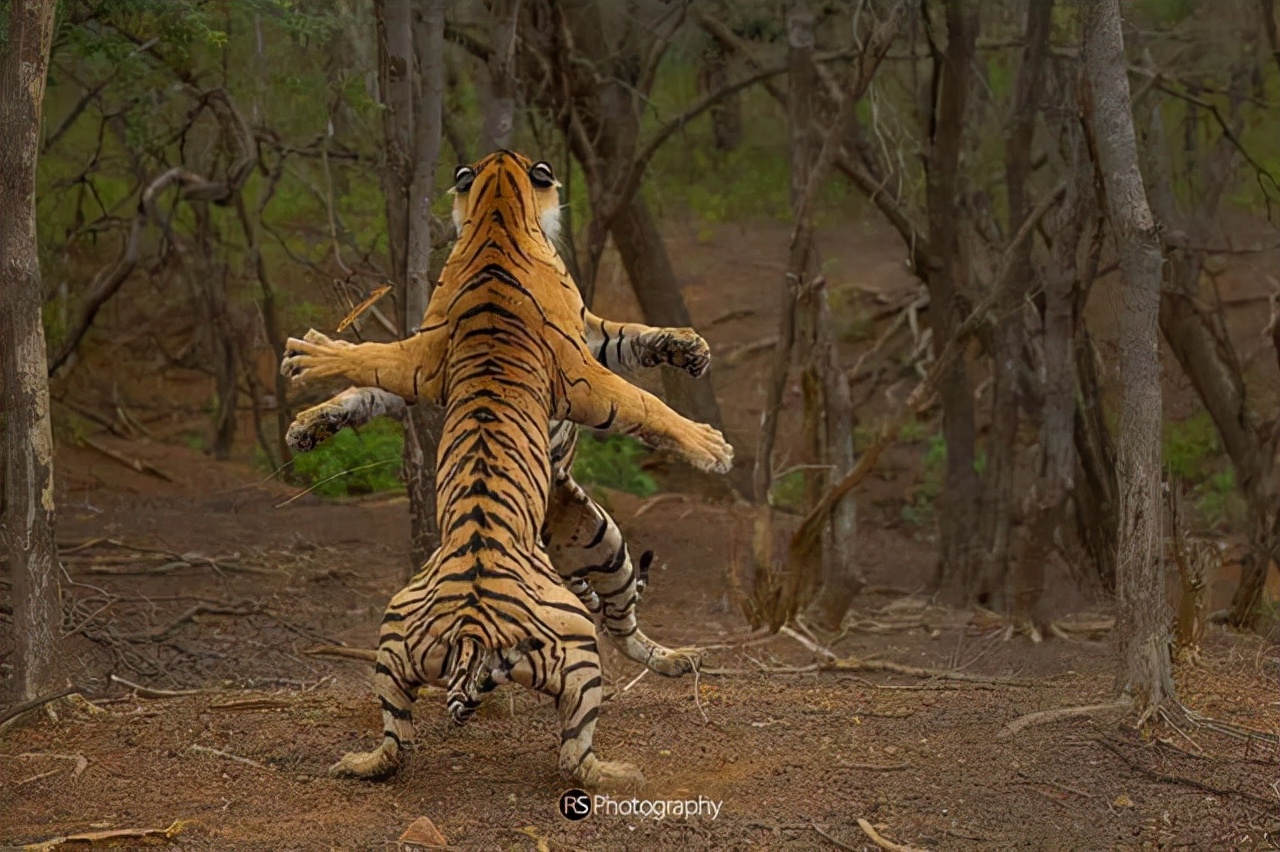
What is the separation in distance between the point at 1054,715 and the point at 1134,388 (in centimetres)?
118

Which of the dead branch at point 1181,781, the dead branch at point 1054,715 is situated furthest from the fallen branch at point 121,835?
the dead branch at point 1181,781

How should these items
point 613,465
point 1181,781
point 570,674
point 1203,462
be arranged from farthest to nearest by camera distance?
point 1203,462
point 613,465
point 1181,781
point 570,674

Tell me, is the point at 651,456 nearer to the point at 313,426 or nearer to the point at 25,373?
the point at 25,373

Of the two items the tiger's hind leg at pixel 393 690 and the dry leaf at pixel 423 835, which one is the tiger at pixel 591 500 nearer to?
the tiger's hind leg at pixel 393 690

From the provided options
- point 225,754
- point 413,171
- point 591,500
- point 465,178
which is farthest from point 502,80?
point 225,754

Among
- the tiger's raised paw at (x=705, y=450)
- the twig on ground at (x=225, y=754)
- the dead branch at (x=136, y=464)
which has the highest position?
the tiger's raised paw at (x=705, y=450)

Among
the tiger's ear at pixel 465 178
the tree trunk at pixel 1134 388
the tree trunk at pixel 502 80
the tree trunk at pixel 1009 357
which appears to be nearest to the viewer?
the tiger's ear at pixel 465 178

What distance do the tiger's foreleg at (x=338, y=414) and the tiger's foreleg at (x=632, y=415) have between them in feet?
1.73

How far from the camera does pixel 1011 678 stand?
6.40 meters

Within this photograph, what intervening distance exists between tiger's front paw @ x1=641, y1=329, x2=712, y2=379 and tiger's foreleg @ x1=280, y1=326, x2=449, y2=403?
68 centimetres

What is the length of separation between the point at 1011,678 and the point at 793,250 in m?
2.49

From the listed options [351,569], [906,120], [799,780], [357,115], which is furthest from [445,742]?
[906,120]

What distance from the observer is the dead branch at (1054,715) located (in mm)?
5246

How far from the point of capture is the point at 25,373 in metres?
5.12
